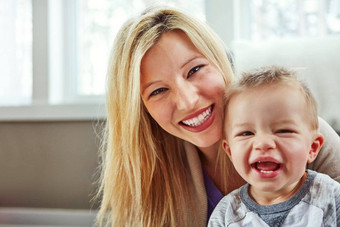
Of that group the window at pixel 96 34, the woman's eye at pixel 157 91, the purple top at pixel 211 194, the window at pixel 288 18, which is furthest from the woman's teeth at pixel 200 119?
the window at pixel 96 34

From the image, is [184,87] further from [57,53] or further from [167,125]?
[57,53]

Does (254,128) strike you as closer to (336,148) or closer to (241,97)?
(241,97)

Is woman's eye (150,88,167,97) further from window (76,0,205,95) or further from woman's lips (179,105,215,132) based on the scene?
window (76,0,205,95)

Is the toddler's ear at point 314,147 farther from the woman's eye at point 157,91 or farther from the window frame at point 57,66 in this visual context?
the window frame at point 57,66

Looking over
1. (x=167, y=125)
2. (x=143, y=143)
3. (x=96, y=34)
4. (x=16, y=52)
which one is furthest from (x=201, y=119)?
(x=16, y=52)

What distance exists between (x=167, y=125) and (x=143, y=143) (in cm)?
15

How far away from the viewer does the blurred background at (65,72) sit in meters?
2.13

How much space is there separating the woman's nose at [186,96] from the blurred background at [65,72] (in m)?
0.96

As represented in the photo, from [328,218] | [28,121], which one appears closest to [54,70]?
[28,121]

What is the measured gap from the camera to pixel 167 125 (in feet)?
4.23

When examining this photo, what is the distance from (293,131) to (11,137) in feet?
5.69

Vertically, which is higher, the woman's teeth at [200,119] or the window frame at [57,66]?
the window frame at [57,66]

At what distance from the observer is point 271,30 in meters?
2.17

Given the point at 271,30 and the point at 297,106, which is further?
the point at 271,30
